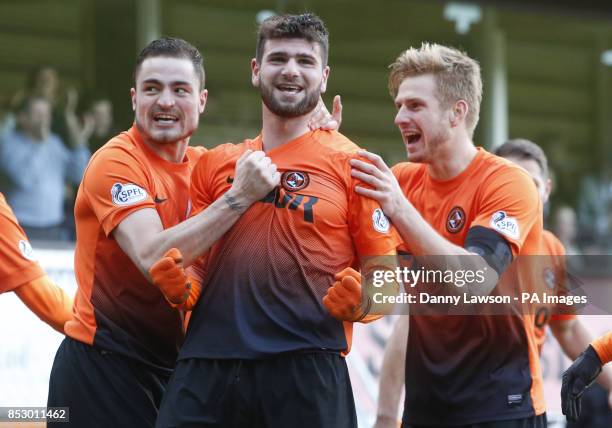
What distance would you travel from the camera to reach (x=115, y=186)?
489 cm

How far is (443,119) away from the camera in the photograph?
541cm

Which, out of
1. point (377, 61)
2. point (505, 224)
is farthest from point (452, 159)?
point (377, 61)

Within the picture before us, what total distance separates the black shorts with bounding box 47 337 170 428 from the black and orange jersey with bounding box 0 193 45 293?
71 cm

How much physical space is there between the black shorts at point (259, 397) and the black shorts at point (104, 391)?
653 mm

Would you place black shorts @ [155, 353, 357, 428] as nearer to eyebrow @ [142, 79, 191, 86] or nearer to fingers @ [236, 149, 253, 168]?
fingers @ [236, 149, 253, 168]

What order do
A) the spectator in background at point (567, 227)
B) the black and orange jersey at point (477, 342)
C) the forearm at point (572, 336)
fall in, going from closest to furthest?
1. the black and orange jersey at point (477, 342)
2. the forearm at point (572, 336)
3. the spectator in background at point (567, 227)

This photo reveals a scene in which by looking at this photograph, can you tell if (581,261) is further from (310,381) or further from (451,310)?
(310,381)

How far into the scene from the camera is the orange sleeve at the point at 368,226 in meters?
4.57

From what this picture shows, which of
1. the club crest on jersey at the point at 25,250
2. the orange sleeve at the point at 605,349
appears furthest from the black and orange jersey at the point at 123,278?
the orange sleeve at the point at 605,349

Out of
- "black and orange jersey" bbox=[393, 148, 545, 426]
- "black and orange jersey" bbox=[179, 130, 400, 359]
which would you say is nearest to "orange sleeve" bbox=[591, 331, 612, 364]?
"black and orange jersey" bbox=[393, 148, 545, 426]

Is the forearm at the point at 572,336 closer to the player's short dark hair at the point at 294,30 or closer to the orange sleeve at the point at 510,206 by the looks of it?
the orange sleeve at the point at 510,206

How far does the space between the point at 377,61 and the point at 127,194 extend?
9.92 metres

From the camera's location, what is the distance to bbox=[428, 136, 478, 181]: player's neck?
17.7 ft

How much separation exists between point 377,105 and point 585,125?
363 cm
